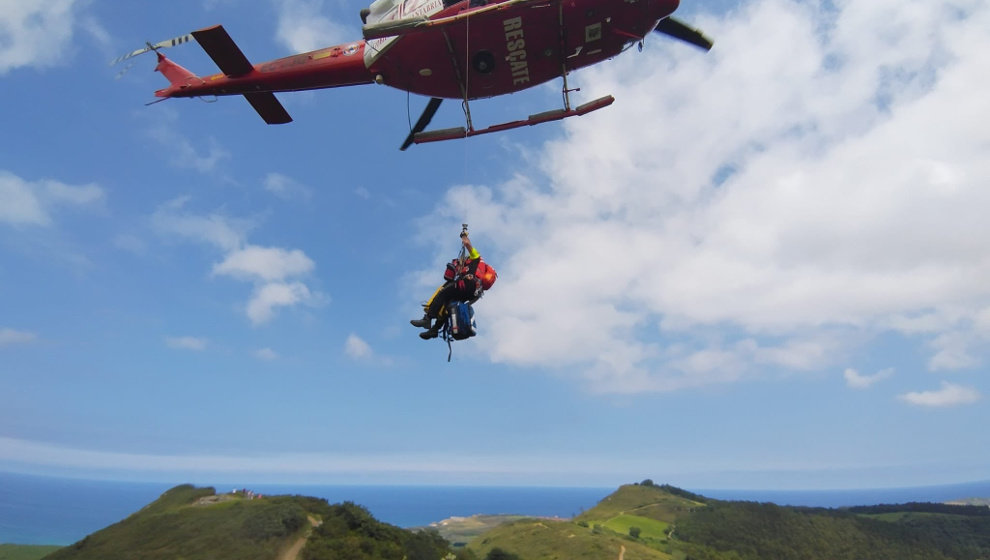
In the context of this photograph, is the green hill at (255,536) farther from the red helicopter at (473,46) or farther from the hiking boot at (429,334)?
the red helicopter at (473,46)

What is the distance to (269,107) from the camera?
12.6m

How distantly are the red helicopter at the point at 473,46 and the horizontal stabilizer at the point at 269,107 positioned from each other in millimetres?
842

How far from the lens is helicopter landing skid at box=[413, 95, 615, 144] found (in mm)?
9148

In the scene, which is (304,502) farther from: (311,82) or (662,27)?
(662,27)

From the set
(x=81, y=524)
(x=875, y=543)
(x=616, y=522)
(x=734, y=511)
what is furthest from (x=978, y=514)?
(x=81, y=524)

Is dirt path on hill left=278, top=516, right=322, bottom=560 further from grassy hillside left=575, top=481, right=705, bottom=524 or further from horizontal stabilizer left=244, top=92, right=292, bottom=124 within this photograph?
grassy hillside left=575, top=481, right=705, bottom=524

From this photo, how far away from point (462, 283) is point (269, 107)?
7.39 meters

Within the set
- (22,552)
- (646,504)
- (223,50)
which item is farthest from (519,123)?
(646,504)

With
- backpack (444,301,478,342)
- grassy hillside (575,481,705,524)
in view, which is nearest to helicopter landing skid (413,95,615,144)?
backpack (444,301,478,342)

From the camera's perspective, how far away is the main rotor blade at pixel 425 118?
37.5 ft

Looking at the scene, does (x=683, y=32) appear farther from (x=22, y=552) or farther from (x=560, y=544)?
(x=22, y=552)

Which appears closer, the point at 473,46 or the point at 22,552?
the point at 473,46

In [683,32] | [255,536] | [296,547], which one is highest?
[683,32]

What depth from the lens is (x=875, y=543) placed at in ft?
259
